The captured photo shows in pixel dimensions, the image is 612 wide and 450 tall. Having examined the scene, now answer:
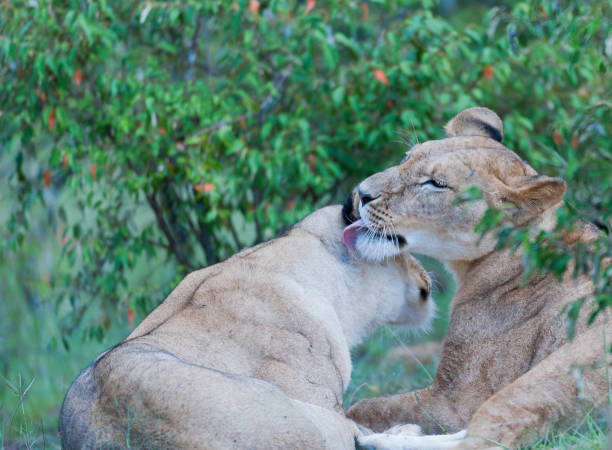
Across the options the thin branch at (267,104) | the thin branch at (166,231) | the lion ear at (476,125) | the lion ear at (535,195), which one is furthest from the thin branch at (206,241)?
the lion ear at (535,195)

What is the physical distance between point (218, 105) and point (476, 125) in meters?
1.80

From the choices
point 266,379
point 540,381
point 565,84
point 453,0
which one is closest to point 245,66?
point 565,84

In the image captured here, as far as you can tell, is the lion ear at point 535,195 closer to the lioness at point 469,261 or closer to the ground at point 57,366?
the lioness at point 469,261

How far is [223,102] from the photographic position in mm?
5484

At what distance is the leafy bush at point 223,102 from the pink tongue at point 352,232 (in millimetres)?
1102

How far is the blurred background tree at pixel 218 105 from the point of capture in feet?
17.7

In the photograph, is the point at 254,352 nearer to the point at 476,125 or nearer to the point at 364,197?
the point at 364,197

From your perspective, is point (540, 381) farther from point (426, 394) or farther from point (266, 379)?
point (266, 379)

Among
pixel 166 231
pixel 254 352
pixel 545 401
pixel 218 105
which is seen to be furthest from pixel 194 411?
pixel 166 231

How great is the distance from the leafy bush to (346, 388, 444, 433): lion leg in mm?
1658

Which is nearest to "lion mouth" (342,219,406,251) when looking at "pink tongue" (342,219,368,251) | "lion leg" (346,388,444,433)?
"pink tongue" (342,219,368,251)

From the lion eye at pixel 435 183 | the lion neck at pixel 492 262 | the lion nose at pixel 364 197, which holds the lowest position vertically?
the lion neck at pixel 492 262

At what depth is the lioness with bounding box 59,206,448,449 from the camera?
3.01 meters

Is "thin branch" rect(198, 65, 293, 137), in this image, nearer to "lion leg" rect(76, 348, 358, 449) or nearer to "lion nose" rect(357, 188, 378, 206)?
"lion nose" rect(357, 188, 378, 206)
